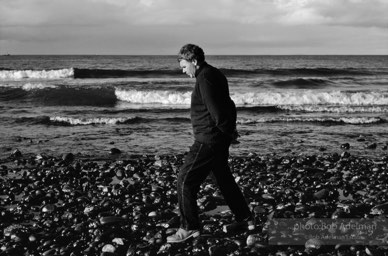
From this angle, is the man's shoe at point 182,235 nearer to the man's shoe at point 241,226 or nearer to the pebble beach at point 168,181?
the pebble beach at point 168,181

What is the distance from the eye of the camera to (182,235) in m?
6.35

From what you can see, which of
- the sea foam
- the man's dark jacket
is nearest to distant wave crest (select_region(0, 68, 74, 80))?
the sea foam

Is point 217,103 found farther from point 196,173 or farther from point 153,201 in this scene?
point 153,201

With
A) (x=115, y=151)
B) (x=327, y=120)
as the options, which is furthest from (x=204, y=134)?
(x=327, y=120)

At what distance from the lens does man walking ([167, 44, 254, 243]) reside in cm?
589

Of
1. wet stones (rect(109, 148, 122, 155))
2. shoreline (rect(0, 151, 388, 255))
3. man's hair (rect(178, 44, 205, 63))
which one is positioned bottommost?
wet stones (rect(109, 148, 122, 155))

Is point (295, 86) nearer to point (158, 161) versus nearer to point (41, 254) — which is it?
point (158, 161)

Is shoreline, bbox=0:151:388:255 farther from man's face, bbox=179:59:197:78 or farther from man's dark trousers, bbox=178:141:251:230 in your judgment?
man's face, bbox=179:59:197:78

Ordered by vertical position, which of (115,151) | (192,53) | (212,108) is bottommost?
(115,151)

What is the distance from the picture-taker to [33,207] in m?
8.36

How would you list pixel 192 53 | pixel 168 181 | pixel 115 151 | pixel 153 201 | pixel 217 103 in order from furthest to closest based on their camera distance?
pixel 115 151 < pixel 168 181 < pixel 153 201 < pixel 192 53 < pixel 217 103

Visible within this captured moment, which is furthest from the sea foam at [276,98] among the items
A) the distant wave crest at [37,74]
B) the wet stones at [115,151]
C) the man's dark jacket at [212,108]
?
the man's dark jacket at [212,108]

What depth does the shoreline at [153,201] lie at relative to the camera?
634 centimetres

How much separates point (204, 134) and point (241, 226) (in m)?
1.44
